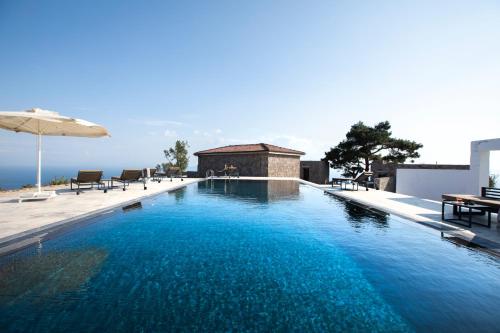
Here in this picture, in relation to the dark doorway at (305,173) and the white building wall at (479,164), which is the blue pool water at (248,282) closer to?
the white building wall at (479,164)

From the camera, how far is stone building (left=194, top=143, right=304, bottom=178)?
2667 cm

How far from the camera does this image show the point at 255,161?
2698 centimetres

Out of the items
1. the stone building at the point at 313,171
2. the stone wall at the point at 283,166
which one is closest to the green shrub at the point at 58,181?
the stone wall at the point at 283,166

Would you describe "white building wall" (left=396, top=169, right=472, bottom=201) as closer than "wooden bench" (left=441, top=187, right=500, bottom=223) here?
No

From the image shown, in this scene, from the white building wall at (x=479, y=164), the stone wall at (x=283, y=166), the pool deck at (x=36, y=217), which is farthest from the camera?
the stone wall at (x=283, y=166)

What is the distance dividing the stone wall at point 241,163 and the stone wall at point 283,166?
718 mm

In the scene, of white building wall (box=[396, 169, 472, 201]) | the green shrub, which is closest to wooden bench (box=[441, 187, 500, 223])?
white building wall (box=[396, 169, 472, 201])

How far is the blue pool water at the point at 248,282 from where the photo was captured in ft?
9.15

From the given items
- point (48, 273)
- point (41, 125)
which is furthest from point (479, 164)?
point (41, 125)

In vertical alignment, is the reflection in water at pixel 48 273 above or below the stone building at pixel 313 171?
below

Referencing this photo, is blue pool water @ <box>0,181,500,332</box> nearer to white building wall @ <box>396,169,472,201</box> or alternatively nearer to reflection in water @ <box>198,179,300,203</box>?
reflection in water @ <box>198,179,300,203</box>

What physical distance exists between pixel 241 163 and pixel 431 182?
16.9 metres

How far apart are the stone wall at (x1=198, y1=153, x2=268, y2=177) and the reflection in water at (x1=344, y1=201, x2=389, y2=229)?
16949mm

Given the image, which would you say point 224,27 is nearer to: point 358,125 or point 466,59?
point 466,59
